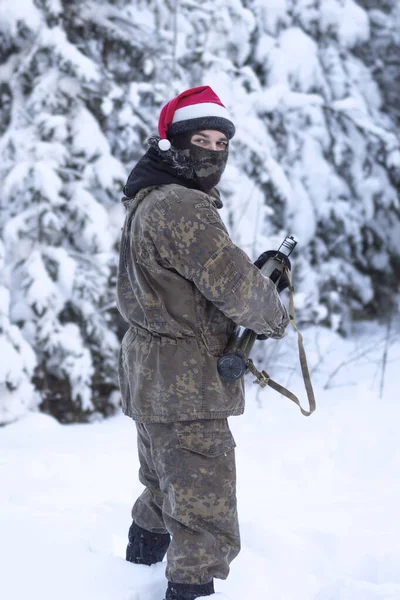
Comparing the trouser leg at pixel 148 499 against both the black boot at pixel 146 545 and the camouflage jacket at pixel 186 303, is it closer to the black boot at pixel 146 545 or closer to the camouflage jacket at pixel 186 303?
the black boot at pixel 146 545

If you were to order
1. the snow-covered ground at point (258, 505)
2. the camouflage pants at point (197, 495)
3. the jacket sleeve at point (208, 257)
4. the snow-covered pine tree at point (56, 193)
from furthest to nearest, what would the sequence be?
the snow-covered pine tree at point (56, 193) → the snow-covered ground at point (258, 505) → the camouflage pants at point (197, 495) → the jacket sleeve at point (208, 257)

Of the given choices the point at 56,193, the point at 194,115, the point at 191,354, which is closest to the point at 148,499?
the point at 191,354

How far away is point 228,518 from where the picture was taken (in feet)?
7.47

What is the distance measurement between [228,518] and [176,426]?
365 mm

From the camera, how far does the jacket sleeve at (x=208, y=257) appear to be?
2.11 meters

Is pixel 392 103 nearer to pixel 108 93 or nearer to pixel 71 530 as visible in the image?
pixel 108 93

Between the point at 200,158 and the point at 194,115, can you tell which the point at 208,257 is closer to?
the point at 200,158

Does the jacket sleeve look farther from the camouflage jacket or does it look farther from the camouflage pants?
the camouflage pants

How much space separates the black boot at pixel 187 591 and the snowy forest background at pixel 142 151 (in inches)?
136

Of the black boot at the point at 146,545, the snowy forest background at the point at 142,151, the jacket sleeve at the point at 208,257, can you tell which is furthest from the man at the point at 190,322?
the snowy forest background at the point at 142,151

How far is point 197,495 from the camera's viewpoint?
2.21 metres

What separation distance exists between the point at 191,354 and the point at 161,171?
629 millimetres

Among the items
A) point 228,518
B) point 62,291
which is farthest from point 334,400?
point 228,518

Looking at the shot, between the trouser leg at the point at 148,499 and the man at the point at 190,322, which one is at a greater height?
the man at the point at 190,322
